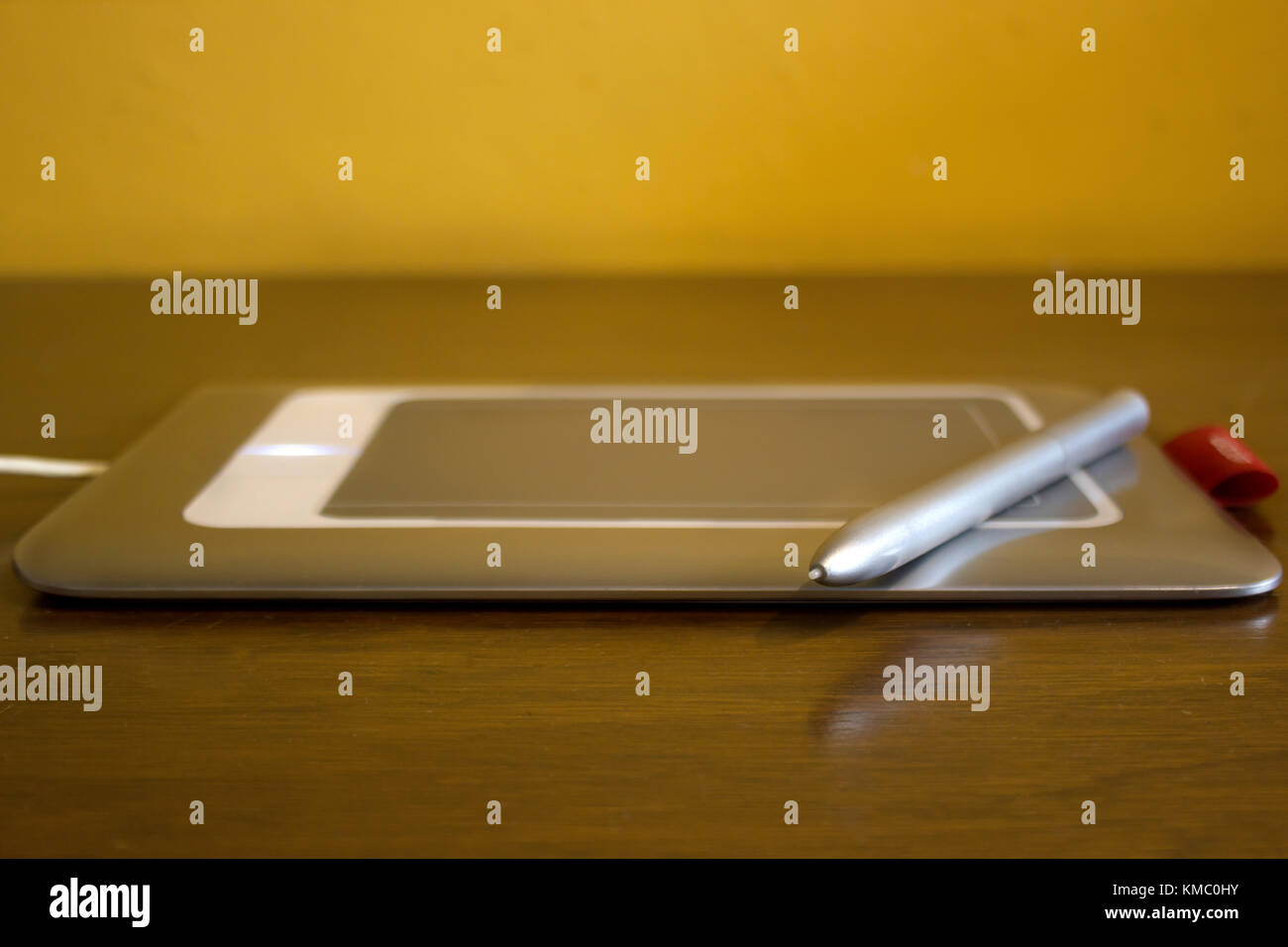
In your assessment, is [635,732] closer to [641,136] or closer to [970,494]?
[970,494]

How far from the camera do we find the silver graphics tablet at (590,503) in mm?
402

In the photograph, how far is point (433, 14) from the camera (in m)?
0.98

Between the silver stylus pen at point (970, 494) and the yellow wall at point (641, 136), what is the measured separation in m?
0.54

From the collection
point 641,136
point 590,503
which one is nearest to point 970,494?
point 590,503

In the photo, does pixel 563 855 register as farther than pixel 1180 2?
No

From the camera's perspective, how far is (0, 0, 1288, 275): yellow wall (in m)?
0.98

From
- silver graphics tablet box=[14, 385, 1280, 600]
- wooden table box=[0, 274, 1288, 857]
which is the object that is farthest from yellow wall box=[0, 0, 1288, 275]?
wooden table box=[0, 274, 1288, 857]

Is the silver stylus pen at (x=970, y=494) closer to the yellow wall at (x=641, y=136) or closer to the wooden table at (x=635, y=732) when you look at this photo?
the wooden table at (x=635, y=732)

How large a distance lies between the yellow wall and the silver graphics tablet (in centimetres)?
46

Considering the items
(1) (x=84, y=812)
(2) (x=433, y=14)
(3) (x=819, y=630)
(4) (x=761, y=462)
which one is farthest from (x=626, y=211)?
(1) (x=84, y=812)

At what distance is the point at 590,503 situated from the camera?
1.51 ft

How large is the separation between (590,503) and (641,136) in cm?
61
